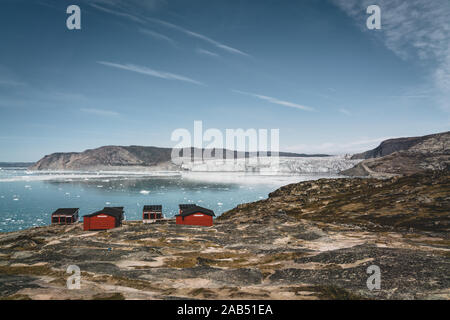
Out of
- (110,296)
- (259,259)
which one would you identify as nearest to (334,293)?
(259,259)

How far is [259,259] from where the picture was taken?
27.5 meters

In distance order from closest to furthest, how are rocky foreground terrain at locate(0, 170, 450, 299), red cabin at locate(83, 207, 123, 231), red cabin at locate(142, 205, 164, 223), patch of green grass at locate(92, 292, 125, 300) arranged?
patch of green grass at locate(92, 292, 125, 300), rocky foreground terrain at locate(0, 170, 450, 299), red cabin at locate(83, 207, 123, 231), red cabin at locate(142, 205, 164, 223)

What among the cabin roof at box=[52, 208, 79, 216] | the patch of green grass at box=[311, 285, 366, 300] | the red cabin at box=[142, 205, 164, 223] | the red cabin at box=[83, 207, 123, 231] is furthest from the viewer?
the cabin roof at box=[52, 208, 79, 216]

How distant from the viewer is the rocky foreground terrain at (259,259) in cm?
1669

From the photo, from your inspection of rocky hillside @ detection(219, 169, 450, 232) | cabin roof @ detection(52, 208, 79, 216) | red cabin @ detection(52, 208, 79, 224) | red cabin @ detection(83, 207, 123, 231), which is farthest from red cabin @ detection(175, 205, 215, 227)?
cabin roof @ detection(52, 208, 79, 216)

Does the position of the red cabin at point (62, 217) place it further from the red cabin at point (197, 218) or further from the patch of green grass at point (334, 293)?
the patch of green grass at point (334, 293)

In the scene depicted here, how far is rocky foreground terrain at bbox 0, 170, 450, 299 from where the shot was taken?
54.7 feet

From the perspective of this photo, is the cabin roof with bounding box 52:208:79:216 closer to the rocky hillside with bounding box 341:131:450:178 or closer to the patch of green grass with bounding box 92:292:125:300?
the patch of green grass with bounding box 92:292:125:300

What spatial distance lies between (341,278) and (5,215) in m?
86.2
